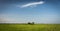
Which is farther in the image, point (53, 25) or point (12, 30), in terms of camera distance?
point (53, 25)

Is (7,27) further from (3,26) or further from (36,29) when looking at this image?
(36,29)

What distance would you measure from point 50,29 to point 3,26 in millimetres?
2080

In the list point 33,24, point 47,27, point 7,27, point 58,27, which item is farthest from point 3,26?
point 58,27

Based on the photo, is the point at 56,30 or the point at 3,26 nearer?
the point at 56,30

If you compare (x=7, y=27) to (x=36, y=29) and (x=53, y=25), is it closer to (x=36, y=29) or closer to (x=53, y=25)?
(x=36, y=29)

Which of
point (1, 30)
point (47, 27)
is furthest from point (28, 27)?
point (1, 30)

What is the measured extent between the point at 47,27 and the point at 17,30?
1309 millimetres

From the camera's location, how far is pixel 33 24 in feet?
21.0

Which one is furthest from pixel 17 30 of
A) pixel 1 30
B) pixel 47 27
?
pixel 47 27

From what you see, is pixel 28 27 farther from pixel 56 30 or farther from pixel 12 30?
pixel 56 30

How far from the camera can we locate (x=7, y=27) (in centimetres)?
675

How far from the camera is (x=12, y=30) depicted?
20.6 feet

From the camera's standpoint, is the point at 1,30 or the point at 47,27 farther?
the point at 47,27

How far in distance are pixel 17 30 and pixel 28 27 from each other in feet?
2.20
